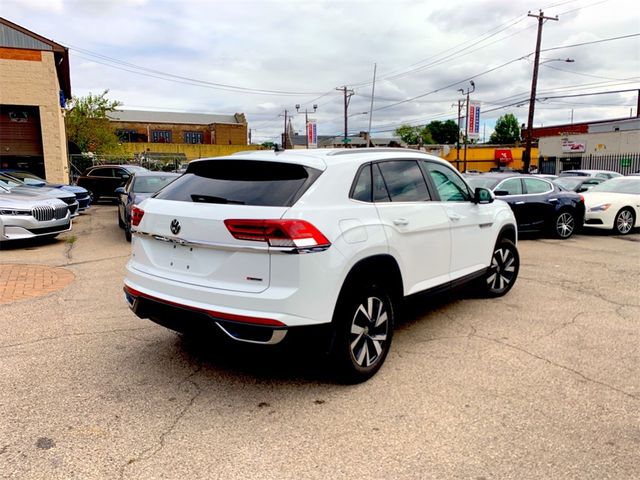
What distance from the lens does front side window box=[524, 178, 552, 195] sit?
38.5 ft

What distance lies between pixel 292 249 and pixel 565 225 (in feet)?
34.2

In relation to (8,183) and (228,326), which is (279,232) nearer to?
(228,326)

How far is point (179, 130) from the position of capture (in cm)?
8819

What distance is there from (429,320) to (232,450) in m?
3.02

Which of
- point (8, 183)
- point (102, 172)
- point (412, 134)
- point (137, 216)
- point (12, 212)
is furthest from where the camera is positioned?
point (412, 134)

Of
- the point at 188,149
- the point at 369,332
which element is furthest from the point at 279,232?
the point at 188,149

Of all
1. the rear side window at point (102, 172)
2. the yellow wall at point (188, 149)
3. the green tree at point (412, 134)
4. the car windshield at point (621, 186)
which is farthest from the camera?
the green tree at point (412, 134)

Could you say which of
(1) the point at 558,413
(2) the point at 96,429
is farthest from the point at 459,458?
(2) the point at 96,429

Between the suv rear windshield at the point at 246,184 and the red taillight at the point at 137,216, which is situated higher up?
the suv rear windshield at the point at 246,184

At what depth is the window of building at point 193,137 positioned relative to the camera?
3447 inches

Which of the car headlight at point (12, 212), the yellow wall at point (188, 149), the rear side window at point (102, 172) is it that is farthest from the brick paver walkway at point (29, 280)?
the yellow wall at point (188, 149)

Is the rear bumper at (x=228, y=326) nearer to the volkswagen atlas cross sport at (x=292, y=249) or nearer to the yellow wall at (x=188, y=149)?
the volkswagen atlas cross sport at (x=292, y=249)

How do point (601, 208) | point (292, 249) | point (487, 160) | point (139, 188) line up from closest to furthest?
point (292, 249)
point (139, 188)
point (601, 208)
point (487, 160)

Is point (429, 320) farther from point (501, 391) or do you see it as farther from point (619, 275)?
point (619, 275)
